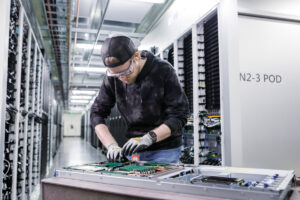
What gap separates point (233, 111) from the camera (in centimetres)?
255

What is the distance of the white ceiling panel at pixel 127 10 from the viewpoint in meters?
4.81

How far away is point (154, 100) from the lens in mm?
1697

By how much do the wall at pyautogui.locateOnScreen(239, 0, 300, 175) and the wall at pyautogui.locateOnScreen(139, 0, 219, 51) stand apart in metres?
0.54

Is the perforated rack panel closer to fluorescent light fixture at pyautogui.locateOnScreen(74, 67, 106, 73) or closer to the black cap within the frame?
the black cap

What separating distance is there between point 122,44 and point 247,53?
1.78 metres

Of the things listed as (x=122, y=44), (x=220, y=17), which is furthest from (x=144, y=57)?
(x=220, y=17)

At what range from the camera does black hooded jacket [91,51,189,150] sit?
1679 millimetres

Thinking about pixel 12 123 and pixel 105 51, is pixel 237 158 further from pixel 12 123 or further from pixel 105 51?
pixel 12 123

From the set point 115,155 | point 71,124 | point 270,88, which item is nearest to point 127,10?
point 270,88

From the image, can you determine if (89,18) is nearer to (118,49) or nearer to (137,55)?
(137,55)

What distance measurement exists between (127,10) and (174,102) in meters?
3.83

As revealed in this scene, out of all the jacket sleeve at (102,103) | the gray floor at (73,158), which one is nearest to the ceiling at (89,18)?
the jacket sleeve at (102,103)

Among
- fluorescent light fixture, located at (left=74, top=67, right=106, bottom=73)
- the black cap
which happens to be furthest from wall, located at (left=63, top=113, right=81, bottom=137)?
the black cap

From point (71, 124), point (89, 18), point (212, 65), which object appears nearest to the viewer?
point (212, 65)
